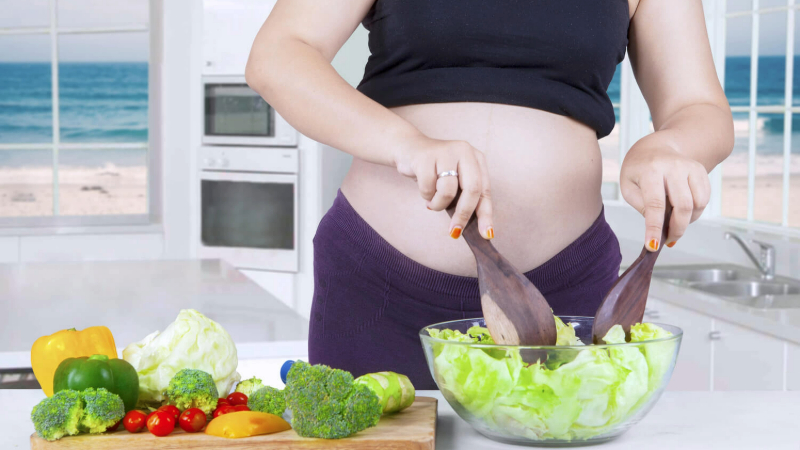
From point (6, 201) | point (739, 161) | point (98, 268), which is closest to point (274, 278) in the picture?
point (98, 268)

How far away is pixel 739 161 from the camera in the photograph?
24.7 ft

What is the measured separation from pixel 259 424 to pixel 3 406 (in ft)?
1.18

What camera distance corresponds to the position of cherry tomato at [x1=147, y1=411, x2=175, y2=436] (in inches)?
25.1

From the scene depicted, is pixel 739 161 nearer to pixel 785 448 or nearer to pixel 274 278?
pixel 274 278

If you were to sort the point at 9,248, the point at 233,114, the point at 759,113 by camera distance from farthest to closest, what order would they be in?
the point at 759,113 < the point at 9,248 < the point at 233,114

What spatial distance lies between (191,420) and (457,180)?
300mm

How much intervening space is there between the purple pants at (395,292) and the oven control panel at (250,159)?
271 cm

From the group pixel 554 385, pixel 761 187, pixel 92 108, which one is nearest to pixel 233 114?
pixel 554 385

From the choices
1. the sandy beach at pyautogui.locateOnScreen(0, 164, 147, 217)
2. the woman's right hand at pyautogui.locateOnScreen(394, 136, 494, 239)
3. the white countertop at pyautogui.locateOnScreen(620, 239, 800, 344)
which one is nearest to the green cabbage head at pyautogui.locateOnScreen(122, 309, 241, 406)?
the woman's right hand at pyautogui.locateOnScreen(394, 136, 494, 239)

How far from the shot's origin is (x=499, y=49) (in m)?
0.96

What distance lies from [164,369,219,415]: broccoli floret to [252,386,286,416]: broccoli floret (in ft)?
0.11

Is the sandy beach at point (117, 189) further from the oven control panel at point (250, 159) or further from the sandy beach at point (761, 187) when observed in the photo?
the oven control panel at point (250, 159)

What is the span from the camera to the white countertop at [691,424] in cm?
68

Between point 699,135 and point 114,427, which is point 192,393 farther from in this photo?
point 699,135
